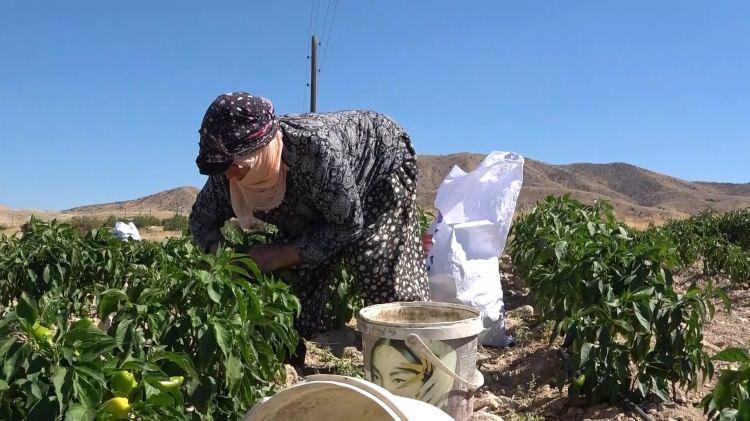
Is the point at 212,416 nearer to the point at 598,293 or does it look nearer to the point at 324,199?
the point at 324,199

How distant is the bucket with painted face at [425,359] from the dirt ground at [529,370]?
20cm

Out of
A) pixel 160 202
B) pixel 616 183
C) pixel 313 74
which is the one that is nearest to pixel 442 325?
pixel 313 74

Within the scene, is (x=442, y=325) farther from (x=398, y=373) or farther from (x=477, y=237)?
(x=477, y=237)

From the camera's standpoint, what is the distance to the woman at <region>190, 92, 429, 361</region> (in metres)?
2.68

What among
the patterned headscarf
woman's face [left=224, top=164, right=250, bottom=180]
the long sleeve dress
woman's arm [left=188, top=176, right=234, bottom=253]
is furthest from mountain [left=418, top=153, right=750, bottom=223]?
the patterned headscarf

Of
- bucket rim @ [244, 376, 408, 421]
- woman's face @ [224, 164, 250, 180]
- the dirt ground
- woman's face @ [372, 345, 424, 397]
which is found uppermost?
woman's face @ [224, 164, 250, 180]

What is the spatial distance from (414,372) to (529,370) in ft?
3.92

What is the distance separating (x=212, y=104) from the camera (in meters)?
2.67

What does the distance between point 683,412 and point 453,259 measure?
1.53 m

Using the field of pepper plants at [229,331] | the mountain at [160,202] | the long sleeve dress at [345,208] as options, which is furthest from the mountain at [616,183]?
the long sleeve dress at [345,208]

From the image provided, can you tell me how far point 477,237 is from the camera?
412 cm

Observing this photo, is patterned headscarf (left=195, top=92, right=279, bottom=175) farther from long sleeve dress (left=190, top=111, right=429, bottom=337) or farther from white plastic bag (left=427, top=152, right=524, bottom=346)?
white plastic bag (left=427, top=152, right=524, bottom=346)

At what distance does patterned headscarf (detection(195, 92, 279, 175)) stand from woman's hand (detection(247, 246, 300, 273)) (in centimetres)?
55

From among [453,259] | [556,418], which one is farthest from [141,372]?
[453,259]
